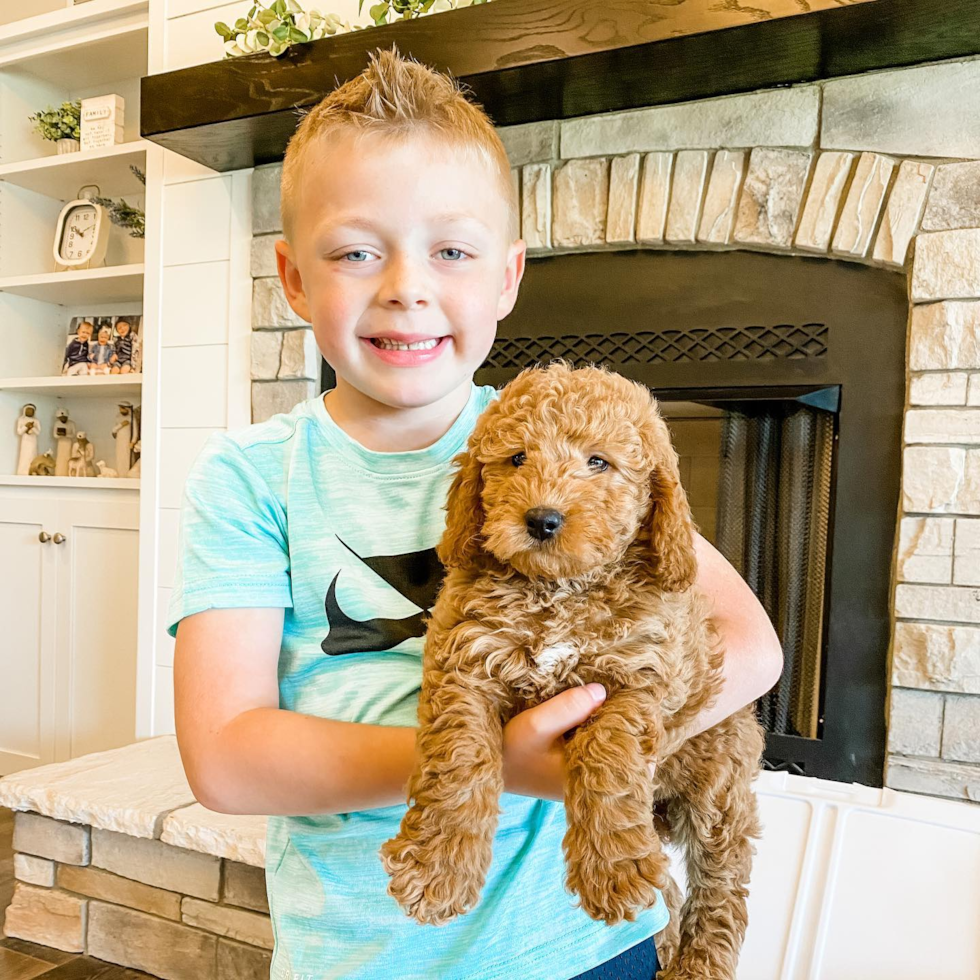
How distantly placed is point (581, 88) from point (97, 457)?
2.73 meters

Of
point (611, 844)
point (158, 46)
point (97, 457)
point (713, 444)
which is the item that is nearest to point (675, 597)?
point (611, 844)

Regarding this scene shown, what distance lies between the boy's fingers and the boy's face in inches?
13.3

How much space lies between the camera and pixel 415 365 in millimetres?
840

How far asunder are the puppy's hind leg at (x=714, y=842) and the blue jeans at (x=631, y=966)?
0.20 ft

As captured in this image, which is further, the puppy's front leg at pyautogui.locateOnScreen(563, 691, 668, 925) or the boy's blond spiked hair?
the boy's blond spiked hair

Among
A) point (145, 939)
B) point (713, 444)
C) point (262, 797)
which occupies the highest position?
point (713, 444)

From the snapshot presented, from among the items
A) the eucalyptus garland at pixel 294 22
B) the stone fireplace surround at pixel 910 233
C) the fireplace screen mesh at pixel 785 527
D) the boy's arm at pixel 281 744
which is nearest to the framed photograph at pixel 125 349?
the eucalyptus garland at pixel 294 22

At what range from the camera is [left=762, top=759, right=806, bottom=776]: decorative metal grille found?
6.88ft

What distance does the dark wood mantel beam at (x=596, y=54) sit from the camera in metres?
1.75

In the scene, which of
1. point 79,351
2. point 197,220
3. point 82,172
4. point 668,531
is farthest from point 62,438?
point 668,531

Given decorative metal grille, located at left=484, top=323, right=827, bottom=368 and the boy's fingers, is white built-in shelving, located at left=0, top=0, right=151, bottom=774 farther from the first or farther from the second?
the boy's fingers

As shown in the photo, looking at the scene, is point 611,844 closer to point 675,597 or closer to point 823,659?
point 675,597

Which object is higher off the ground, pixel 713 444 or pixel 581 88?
pixel 581 88

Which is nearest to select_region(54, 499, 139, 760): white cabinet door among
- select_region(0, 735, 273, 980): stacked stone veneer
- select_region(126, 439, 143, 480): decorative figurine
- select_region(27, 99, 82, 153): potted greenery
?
select_region(126, 439, 143, 480): decorative figurine
